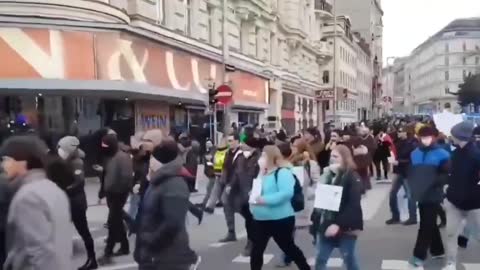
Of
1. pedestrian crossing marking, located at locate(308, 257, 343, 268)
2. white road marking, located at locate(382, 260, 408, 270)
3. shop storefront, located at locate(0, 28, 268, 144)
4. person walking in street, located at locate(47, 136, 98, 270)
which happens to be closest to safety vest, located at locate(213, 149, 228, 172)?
pedestrian crossing marking, located at locate(308, 257, 343, 268)

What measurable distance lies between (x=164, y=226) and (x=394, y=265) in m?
4.91

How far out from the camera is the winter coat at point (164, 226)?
598 centimetres

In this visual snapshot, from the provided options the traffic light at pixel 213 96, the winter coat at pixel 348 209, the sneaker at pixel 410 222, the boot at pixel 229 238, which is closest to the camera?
the winter coat at pixel 348 209

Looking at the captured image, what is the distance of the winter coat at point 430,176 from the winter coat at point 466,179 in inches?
6.2

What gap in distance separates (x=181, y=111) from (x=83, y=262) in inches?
726

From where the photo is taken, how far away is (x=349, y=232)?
7.75 metres

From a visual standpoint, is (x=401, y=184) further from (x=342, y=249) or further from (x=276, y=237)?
(x=342, y=249)

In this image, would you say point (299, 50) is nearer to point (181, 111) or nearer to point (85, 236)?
point (181, 111)

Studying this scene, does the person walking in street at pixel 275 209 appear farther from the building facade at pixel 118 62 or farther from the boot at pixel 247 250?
the building facade at pixel 118 62

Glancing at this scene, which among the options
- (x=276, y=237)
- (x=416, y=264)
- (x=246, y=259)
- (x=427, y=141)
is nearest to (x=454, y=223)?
(x=416, y=264)

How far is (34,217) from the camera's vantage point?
4.90 m

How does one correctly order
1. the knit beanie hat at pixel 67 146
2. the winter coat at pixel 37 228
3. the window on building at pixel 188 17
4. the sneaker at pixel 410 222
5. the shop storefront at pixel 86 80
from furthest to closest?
the window on building at pixel 188 17 < the shop storefront at pixel 86 80 < the sneaker at pixel 410 222 < the knit beanie hat at pixel 67 146 < the winter coat at pixel 37 228

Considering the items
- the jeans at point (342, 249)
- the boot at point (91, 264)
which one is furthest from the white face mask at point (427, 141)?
the boot at point (91, 264)

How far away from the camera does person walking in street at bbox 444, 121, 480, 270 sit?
8984mm
